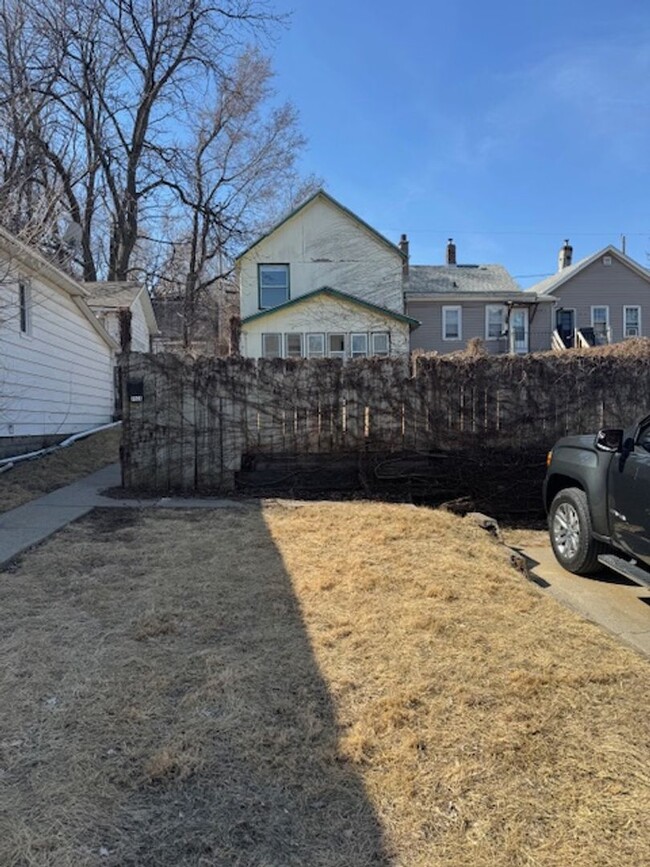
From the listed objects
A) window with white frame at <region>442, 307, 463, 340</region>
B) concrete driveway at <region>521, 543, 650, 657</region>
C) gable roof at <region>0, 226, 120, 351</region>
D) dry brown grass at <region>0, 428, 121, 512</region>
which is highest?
window with white frame at <region>442, 307, 463, 340</region>

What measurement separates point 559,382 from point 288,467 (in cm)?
410

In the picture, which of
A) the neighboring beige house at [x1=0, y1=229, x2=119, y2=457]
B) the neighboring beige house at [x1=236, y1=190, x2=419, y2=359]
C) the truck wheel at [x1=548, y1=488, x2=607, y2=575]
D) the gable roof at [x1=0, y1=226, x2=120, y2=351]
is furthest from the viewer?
the neighboring beige house at [x1=236, y1=190, x2=419, y2=359]

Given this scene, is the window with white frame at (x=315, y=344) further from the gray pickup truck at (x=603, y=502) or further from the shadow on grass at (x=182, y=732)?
the shadow on grass at (x=182, y=732)

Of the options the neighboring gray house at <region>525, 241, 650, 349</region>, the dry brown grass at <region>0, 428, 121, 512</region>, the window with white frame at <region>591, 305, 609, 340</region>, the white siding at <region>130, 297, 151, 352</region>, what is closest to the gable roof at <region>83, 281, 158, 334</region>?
the white siding at <region>130, 297, 151, 352</region>

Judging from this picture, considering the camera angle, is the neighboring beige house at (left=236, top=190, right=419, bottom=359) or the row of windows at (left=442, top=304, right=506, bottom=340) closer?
the neighboring beige house at (left=236, top=190, right=419, bottom=359)

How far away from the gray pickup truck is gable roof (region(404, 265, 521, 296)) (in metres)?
21.5

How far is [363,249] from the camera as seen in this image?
23469 millimetres

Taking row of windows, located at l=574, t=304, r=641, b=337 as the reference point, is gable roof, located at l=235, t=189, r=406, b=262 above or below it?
above

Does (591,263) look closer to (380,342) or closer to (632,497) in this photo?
(380,342)

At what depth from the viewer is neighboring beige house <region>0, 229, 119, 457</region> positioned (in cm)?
984

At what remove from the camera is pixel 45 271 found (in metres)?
10.9

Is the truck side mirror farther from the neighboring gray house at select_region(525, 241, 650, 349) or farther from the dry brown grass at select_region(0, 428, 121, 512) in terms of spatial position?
the neighboring gray house at select_region(525, 241, 650, 349)

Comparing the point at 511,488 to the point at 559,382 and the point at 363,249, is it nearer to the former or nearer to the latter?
the point at 559,382

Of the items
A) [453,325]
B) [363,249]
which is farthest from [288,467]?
[453,325]
